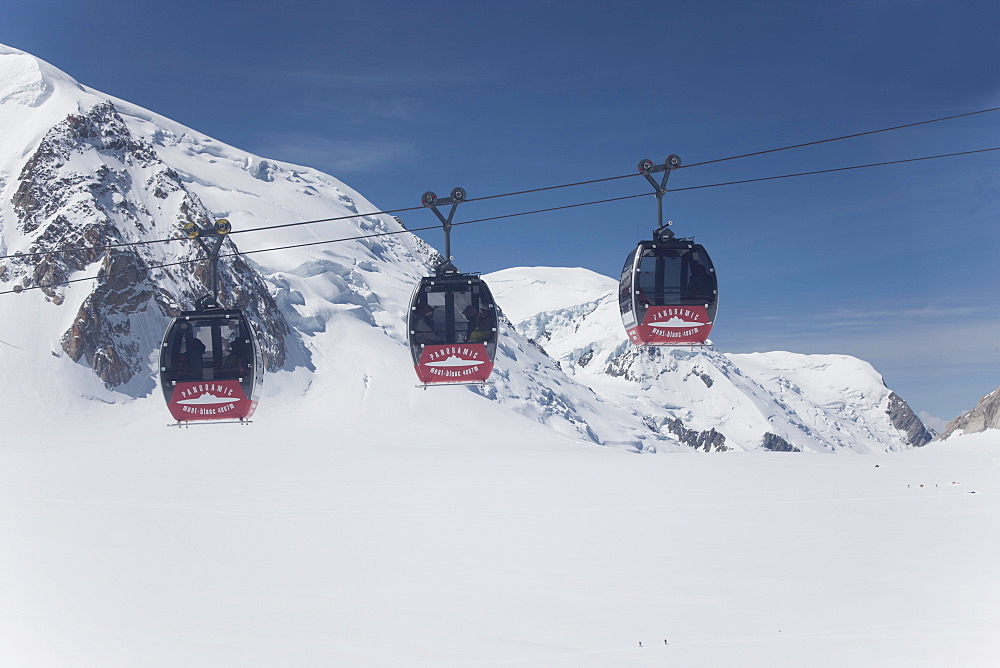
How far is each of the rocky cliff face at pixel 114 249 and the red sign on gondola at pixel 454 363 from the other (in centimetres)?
6540

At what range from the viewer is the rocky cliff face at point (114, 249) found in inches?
2968

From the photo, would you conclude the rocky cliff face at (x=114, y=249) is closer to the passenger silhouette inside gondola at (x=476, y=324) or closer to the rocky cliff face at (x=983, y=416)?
the passenger silhouette inside gondola at (x=476, y=324)

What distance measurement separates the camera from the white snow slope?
14.9 metres

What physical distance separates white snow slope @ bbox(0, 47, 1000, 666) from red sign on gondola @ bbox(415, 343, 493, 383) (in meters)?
5.11

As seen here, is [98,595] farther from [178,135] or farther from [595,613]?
[178,135]

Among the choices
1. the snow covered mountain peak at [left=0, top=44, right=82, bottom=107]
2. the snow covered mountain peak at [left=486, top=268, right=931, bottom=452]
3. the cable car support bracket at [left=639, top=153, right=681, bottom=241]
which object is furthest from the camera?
the snow covered mountain peak at [left=486, top=268, right=931, bottom=452]

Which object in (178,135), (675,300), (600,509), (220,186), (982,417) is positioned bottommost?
(600,509)

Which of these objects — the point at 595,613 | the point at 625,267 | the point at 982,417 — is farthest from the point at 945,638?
the point at 982,417

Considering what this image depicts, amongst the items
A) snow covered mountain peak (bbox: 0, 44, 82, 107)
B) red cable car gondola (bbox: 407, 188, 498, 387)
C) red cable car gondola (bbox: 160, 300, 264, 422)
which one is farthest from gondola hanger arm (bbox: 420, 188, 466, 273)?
snow covered mountain peak (bbox: 0, 44, 82, 107)

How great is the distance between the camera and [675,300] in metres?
13.8

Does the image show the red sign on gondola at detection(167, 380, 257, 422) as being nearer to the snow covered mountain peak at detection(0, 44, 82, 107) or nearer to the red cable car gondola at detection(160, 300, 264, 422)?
the red cable car gondola at detection(160, 300, 264, 422)

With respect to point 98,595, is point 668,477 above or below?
above

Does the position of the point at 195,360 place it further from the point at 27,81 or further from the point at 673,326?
the point at 27,81

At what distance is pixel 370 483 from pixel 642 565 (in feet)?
83.0
